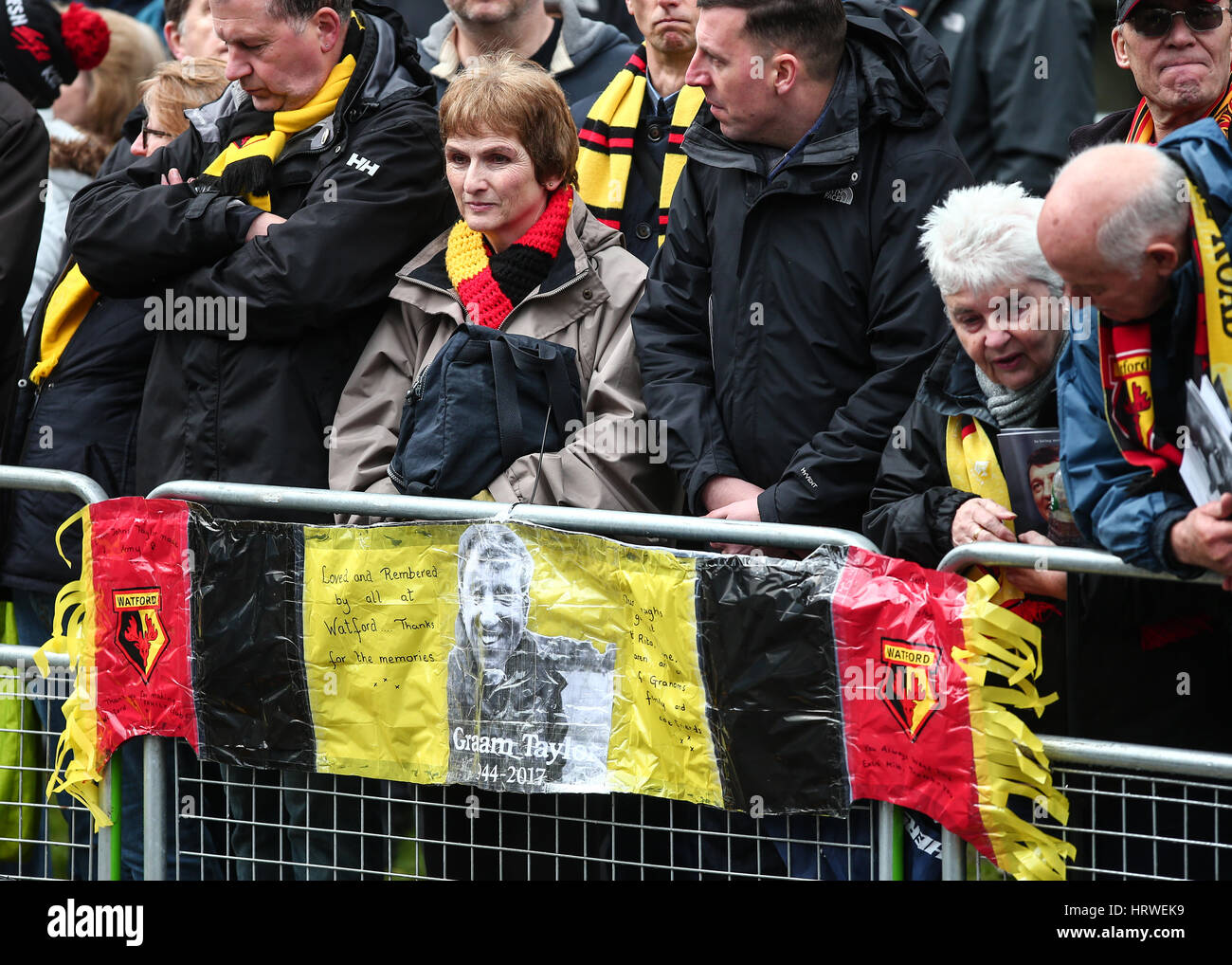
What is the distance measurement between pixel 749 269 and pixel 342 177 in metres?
1.23

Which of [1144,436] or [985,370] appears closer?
[1144,436]

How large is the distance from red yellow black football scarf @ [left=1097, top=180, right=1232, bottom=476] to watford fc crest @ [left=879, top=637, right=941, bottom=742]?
0.59 meters

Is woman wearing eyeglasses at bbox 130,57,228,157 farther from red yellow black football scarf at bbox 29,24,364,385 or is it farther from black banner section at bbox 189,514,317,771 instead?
black banner section at bbox 189,514,317,771

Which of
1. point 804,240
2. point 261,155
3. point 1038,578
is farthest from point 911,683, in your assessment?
point 261,155

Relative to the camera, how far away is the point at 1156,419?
3.22 metres

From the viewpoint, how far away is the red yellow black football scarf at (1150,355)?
116 inches

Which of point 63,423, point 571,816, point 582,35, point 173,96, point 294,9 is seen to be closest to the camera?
point 571,816

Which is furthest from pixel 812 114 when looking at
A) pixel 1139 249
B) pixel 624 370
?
pixel 1139 249

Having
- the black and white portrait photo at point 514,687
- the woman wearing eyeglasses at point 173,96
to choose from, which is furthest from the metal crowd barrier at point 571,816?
the woman wearing eyeglasses at point 173,96

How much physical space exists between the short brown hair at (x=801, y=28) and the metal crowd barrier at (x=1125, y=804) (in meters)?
1.51

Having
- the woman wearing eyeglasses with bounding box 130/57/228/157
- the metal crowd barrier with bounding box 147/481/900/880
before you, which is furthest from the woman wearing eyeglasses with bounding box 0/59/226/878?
the metal crowd barrier with bounding box 147/481/900/880

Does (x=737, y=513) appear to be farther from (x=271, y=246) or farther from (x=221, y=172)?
(x=221, y=172)

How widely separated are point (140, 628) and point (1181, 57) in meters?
3.02
